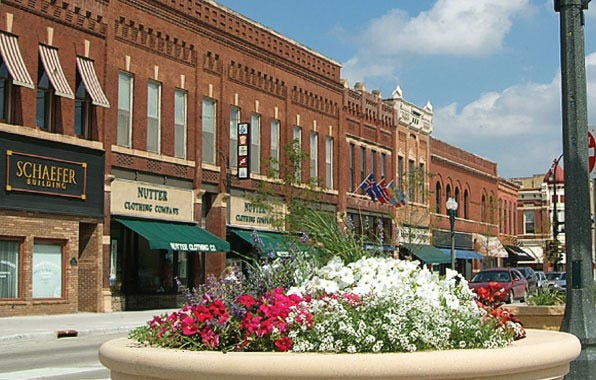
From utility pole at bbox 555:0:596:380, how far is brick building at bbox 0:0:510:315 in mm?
12716

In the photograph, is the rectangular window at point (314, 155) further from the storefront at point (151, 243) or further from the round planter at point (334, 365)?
the round planter at point (334, 365)

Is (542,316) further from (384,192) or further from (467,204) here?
(467,204)

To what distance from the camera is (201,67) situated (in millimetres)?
37500

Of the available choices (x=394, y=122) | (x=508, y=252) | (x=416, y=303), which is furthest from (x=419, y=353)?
(x=508, y=252)

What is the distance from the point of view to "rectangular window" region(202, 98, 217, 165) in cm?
3788

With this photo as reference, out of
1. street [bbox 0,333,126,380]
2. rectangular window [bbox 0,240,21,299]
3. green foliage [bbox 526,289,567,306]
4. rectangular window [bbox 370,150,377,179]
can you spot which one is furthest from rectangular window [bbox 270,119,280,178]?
green foliage [bbox 526,289,567,306]

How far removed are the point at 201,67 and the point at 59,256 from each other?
10976 mm

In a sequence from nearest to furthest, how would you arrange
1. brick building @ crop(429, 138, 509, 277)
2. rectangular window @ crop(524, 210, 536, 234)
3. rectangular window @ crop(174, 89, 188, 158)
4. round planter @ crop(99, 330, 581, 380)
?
round planter @ crop(99, 330, 581, 380)
rectangular window @ crop(174, 89, 188, 158)
brick building @ crop(429, 138, 509, 277)
rectangular window @ crop(524, 210, 536, 234)

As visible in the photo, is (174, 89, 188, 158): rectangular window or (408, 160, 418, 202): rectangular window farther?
(408, 160, 418, 202): rectangular window

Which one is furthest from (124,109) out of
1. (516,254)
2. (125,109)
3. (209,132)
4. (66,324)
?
(516,254)

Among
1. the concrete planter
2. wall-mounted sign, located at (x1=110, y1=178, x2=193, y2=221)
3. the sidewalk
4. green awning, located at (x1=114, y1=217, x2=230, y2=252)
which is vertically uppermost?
wall-mounted sign, located at (x1=110, y1=178, x2=193, y2=221)

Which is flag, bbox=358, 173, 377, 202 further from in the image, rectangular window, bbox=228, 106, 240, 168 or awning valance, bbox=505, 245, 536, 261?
awning valance, bbox=505, 245, 536, 261

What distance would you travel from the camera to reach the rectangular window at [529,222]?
9681cm

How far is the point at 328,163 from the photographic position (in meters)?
48.1
